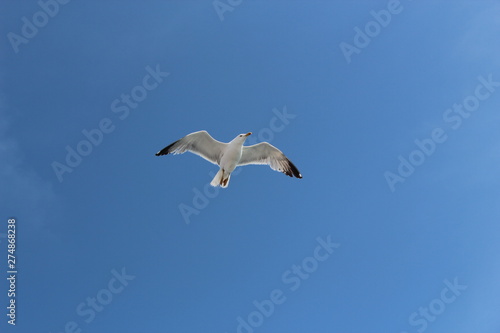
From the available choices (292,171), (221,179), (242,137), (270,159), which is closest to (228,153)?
Result: (242,137)

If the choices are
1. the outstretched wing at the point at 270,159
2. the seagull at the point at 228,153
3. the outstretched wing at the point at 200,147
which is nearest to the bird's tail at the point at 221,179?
the seagull at the point at 228,153

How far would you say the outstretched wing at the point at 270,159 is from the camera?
8.38m

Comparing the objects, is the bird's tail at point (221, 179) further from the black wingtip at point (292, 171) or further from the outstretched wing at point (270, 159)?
the black wingtip at point (292, 171)

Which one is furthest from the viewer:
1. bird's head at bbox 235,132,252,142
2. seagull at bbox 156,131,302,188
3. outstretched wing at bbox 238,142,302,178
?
outstretched wing at bbox 238,142,302,178

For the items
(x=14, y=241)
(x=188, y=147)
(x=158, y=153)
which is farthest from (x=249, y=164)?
(x=14, y=241)

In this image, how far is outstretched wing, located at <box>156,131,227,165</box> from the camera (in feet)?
26.4

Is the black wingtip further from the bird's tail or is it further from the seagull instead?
the bird's tail

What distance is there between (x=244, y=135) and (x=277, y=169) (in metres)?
1.28

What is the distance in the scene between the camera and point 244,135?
7859mm

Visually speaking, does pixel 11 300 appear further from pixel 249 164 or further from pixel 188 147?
pixel 249 164

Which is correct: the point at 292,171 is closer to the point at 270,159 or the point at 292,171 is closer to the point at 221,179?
the point at 270,159


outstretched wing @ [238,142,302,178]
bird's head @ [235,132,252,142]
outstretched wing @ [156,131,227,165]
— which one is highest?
outstretched wing @ [156,131,227,165]

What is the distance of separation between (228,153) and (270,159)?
1.12m

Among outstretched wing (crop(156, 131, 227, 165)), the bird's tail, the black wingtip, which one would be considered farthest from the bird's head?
the black wingtip
